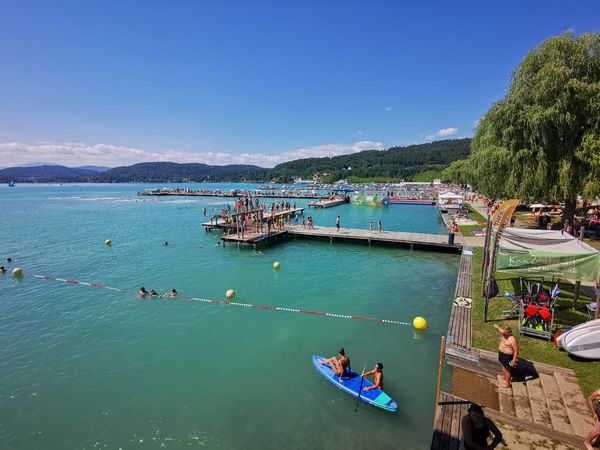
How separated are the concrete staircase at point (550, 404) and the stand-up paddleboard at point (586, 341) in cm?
68

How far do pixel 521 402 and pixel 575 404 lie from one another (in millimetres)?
1035

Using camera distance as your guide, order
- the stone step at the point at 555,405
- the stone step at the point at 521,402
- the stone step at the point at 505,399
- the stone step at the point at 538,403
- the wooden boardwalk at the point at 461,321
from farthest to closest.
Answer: the wooden boardwalk at the point at 461,321, the stone step at the point at 505,399, the stone step at the point at 521,402, the stone step at the point at 538,403, the stone step at the point at 555,405

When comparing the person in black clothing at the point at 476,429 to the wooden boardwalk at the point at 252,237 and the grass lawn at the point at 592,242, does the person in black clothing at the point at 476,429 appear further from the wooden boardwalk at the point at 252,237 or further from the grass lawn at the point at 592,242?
the wooden boardwalk at the point at 252,237

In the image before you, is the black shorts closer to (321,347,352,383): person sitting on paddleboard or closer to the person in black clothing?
the person in black clothing

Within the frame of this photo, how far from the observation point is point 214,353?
39.4ft

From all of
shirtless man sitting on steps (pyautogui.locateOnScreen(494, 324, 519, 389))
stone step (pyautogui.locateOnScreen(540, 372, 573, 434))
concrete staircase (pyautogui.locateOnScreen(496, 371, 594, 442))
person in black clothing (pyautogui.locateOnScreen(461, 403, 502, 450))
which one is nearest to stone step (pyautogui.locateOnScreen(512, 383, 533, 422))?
concrete staircase (pyautogui.locateOnScreen(496, 371, 594, 442))

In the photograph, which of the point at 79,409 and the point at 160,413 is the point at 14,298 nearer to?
the point at 79,409

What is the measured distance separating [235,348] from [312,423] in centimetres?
490

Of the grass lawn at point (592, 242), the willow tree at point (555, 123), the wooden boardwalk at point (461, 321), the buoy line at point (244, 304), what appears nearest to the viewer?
the wooden boardwalk at point (461, 321)

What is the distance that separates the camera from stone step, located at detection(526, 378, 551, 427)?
6.71 metres

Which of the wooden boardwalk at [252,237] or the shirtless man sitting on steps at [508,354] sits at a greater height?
the shirtless man sitting on steps at [508,354]

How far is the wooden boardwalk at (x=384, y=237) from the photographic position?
25.2 metres

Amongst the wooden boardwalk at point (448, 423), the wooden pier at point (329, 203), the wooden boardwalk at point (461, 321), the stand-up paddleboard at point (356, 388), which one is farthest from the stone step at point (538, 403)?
the wooden pier at point (329, 203)

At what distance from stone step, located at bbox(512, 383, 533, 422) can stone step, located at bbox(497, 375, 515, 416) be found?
0.27ft
